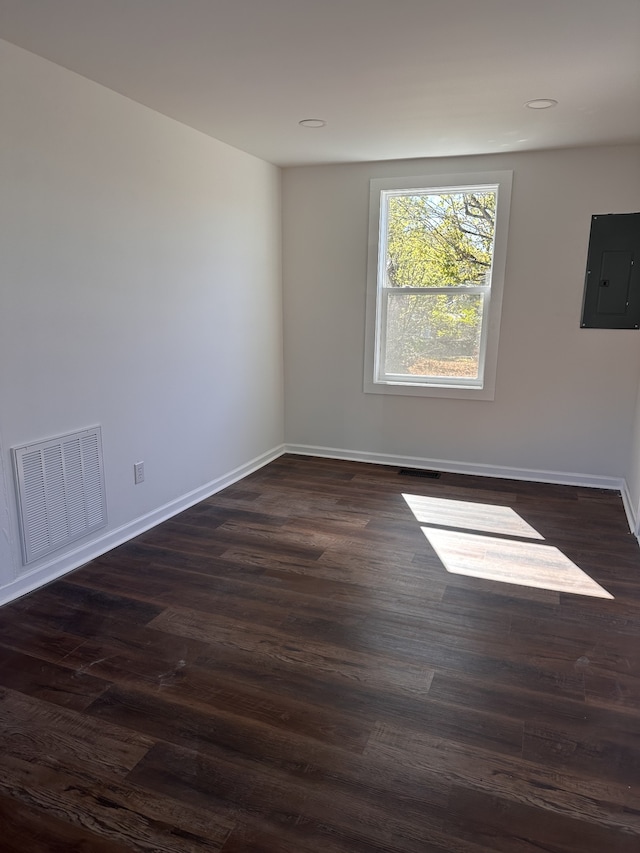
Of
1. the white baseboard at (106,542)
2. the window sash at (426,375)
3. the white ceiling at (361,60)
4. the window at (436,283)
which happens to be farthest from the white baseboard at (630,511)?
the white baseboard at (106,542)

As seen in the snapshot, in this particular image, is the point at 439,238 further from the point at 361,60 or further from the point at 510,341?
the point at 361,60

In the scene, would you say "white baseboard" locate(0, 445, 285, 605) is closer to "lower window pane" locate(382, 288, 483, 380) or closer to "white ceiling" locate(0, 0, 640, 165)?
"lower window pane" locate(382, 288, 483, 380)

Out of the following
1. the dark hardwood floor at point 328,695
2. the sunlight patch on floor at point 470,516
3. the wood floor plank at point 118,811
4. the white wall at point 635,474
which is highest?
the white wall at point 635,474

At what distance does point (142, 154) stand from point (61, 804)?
304 cm

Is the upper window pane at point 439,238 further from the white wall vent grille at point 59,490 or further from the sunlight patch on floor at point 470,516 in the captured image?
the white wall vent grille at point 59,490

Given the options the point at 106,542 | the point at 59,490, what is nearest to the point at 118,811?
the point at 59,490

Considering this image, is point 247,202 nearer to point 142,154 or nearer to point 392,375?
point 142,154

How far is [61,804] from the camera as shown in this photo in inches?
62.2

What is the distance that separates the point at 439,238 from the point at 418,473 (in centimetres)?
191

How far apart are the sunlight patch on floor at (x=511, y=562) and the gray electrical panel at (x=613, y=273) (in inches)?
73.3

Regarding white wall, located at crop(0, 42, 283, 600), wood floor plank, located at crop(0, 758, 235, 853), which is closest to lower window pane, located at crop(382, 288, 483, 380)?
white wall, located at crop(0, 42, 283, 600)

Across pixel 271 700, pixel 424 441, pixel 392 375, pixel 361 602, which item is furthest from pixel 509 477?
pixel 271 700

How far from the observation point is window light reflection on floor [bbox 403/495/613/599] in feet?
9.47

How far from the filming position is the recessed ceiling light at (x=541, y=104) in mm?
2910
